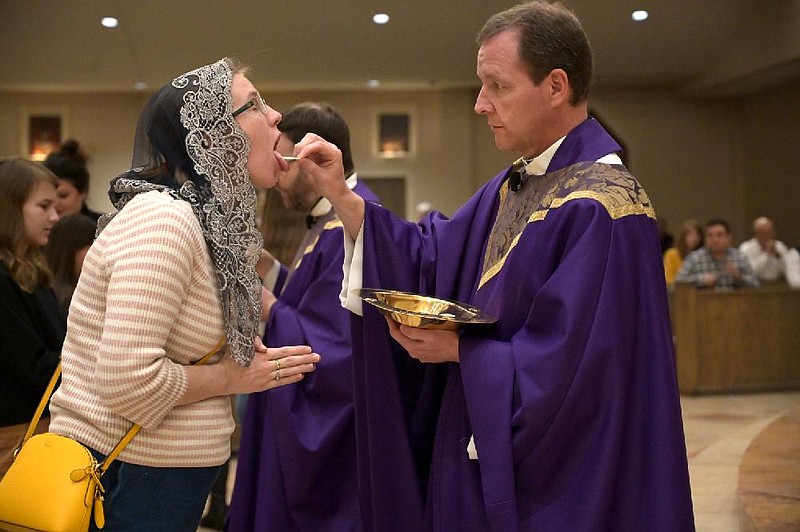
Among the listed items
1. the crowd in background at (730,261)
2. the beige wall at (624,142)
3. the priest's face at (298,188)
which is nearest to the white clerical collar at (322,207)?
the priest's face at (298,188)

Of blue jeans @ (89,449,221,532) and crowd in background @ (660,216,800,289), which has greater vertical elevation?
crowd in background @ (660,216,800,289)

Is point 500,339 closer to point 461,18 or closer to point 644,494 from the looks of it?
point 644,494

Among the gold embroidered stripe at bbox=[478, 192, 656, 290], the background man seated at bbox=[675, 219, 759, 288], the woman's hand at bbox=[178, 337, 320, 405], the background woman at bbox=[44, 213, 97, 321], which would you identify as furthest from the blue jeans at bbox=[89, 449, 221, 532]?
the background man seated at bbox=[675, 219, 759, 288]

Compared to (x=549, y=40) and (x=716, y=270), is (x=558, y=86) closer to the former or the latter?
(x=549, y=40)

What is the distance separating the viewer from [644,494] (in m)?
2.10

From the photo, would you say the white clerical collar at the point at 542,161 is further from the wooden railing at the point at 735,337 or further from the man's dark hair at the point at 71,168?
the wooden railing at the point at 735,337

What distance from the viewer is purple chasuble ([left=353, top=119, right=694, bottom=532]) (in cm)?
206

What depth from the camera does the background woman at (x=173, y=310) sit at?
178 cm

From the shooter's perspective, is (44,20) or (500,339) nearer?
(500,339)

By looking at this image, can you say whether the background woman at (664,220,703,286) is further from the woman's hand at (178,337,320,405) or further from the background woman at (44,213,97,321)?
the woman's hand at (178,337,320,405)

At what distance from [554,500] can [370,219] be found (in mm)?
Answer: 860

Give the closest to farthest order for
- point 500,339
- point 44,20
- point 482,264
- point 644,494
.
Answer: point 644,494
point 500,339
point 482,264
point 44,20

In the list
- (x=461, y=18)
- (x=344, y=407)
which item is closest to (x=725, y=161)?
(x=461, y=18)

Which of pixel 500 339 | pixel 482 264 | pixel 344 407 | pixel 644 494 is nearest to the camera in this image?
pixel 644 494
